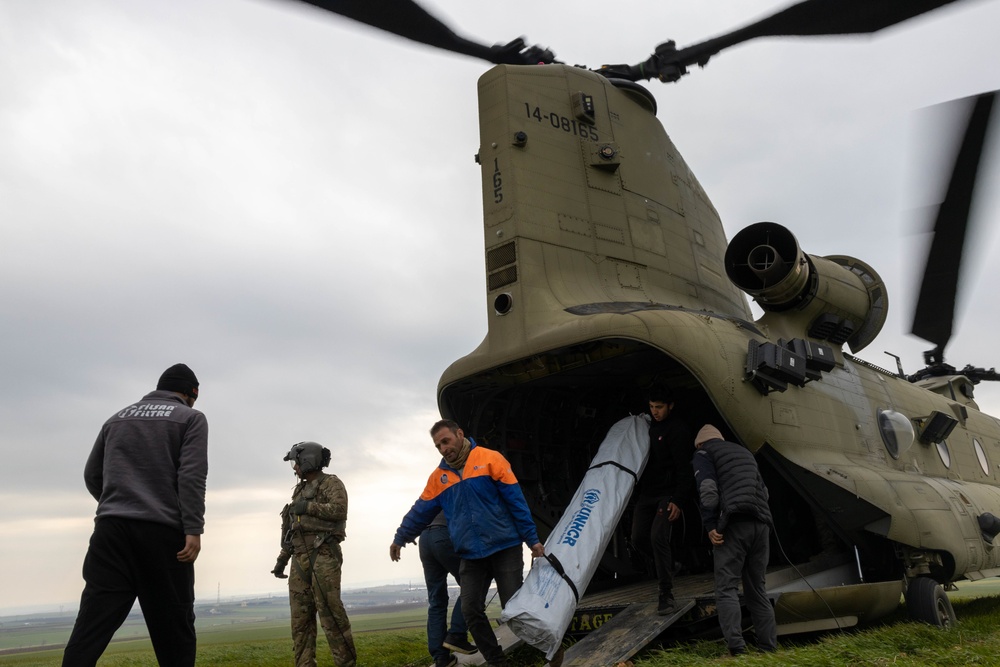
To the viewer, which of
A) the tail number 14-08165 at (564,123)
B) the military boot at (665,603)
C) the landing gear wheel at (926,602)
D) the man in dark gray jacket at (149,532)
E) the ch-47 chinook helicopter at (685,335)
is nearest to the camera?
the man in dark gray jacket at (149,532)

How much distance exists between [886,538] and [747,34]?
5089mm

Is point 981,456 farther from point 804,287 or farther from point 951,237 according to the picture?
point 804,287

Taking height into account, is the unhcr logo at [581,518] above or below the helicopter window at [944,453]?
below

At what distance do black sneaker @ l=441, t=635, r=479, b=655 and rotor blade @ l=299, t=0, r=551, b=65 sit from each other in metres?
4.93

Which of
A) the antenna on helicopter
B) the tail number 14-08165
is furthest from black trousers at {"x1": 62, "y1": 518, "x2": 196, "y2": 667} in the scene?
the antenna on helicopter

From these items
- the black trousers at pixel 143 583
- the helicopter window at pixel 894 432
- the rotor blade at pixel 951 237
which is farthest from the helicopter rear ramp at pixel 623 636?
the rotor blade at pixel 951 237

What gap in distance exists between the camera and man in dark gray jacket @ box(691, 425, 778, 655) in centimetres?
521

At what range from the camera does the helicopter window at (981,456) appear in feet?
36.6

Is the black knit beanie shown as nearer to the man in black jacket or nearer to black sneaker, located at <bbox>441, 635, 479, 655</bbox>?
black sneaker, located at <bbox>441, 635, 479, 655</bbox>

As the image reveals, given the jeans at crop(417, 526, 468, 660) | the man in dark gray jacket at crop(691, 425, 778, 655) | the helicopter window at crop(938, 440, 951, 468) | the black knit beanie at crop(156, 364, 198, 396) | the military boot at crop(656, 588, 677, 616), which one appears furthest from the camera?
the helicopter window at crop(938, 440, 951, 468)

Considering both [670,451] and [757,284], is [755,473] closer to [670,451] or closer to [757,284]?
[670,451]

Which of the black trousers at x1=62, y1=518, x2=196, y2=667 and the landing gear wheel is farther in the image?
the landing gear wheel

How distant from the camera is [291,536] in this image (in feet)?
21.0

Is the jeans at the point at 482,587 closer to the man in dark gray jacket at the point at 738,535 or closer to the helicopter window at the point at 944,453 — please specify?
the man in dark gray jacket at the point at 738,535
